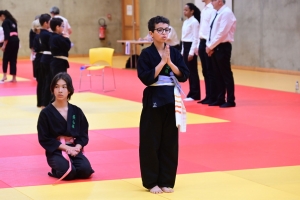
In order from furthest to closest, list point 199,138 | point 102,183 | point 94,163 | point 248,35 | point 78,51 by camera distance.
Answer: point 78,51 < point 248,35 < point 199,138 < point 94,163 < point 102,183

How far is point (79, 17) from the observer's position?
→ 2545cm

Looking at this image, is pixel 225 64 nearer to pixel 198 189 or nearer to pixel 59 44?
pixel 59 44

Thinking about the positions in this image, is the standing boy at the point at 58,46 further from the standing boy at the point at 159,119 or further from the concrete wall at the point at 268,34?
the concrete wall at the point at 268,34

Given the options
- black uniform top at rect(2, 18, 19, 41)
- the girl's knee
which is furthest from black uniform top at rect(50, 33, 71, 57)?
black uniform top at rect(2, 18, 19, 41)

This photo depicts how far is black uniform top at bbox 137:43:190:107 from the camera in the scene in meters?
5.72

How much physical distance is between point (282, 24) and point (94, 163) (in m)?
11.3

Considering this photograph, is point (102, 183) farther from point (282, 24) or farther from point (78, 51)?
point (78, 51)

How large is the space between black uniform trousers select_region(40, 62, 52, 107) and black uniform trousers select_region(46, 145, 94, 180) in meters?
4.87

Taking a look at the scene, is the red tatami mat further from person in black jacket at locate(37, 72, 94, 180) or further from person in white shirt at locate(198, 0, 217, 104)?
person in white shirt at locate(198, 0, 217, 104)

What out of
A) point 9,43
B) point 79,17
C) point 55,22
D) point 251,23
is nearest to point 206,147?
point 55,22

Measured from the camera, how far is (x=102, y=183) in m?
6.17

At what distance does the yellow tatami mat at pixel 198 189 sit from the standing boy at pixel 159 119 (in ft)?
0.63

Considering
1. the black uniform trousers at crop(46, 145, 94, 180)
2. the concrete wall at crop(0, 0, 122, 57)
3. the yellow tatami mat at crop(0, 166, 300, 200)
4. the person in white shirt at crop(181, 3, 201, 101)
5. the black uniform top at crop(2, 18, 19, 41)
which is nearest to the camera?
the yellow tatami mat at crop(0, 166, 300, 200)

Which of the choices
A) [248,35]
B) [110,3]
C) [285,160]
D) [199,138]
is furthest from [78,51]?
[285,160]
